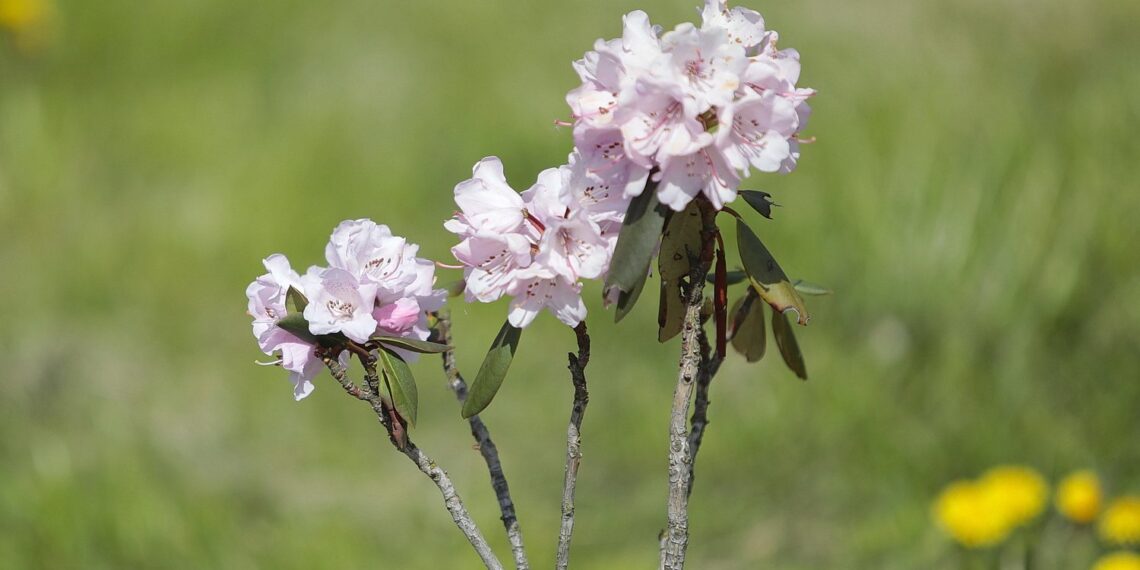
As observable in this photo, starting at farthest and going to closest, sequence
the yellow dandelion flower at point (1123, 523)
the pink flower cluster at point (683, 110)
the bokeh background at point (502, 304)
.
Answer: the bokeh background at point (502, 304) → the yellow dandelion flower at point (1123, 523) → the pink flower cluster at point (683, 110)

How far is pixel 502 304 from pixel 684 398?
8.58ft

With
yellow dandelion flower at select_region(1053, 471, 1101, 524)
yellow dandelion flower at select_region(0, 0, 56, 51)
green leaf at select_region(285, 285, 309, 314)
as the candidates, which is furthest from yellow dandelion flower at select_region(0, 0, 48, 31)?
yellow dandelion flower at select_region(1053, 471, 1101, 524)

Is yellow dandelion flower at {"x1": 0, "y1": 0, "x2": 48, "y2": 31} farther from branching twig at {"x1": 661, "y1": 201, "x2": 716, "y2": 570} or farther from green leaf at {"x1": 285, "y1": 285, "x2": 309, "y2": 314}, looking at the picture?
branching twig at {"x1": 661, "y1": 201, "x2": 716, "y2": 570}

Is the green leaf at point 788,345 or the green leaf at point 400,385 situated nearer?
the green leaf at point 400,385

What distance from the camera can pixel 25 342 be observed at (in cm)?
326

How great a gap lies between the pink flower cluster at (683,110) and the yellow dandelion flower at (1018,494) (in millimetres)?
1472

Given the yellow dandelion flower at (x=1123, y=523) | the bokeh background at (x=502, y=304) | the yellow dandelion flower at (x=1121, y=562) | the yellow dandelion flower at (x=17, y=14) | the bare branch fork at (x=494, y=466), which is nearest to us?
the bare branch fork at (x=494, y=466)

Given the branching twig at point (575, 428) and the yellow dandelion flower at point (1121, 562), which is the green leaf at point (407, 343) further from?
the yellow dandelion flower at point (1121, 562)

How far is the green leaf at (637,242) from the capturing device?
90cm

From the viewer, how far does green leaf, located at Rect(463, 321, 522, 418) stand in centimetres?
99

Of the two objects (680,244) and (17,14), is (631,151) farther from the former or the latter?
(17,14)

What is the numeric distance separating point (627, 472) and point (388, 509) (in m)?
0.62

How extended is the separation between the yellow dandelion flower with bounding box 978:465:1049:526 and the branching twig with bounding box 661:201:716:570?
123cm

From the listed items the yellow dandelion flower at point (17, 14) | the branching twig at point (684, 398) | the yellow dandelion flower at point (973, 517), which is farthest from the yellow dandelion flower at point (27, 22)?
the branching twig at point (684, 398)
